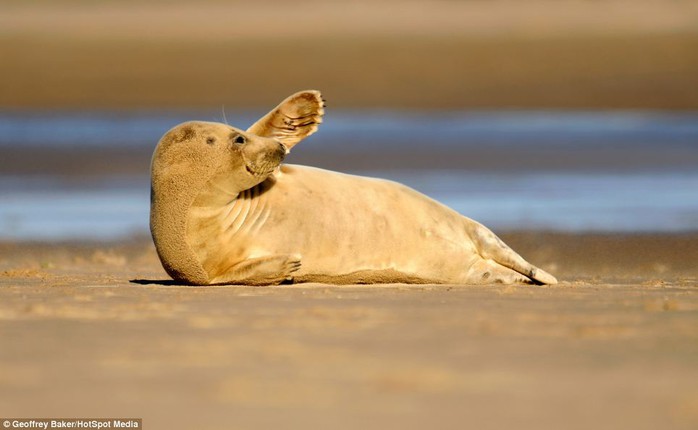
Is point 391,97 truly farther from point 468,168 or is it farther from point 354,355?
point 354,355

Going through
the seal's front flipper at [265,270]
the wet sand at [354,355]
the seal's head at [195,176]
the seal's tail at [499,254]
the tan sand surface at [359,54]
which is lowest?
the wet sand at [354,355]

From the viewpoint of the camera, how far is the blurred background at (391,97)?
13.9 meters

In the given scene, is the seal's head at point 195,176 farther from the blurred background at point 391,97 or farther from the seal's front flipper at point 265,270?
the blurred background at point 391,97

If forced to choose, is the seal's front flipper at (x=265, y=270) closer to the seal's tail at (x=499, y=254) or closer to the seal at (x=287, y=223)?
the seal at (x=287, y=223)

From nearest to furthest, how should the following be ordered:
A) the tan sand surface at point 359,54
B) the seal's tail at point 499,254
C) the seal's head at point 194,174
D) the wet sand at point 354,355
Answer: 1. the wet sand at point 354,355
2. the seal's head at point 194,174
3. the seal's tail at point 499,254
4. the tan sand surface at point 359,54

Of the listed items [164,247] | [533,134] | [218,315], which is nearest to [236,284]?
[164,247]

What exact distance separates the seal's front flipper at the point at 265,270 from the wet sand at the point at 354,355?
0.19 meters

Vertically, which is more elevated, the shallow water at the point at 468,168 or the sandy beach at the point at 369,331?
the shallow water at the point at 468,168

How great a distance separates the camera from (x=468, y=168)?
16.7 metres

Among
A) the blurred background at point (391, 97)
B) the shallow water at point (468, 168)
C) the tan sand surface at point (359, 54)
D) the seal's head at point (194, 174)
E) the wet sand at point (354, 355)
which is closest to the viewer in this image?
the wet sand at point (354, 355)

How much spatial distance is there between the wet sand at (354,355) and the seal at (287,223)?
9.4 inches

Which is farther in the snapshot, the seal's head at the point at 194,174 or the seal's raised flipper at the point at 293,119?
the seal's raised flipper at the point at 293,119

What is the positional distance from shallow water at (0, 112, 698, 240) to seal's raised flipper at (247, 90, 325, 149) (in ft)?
11.0

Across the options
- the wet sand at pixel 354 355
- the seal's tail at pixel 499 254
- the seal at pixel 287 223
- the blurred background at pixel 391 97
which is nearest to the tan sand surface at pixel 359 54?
the blurred background at pixel 391 97
